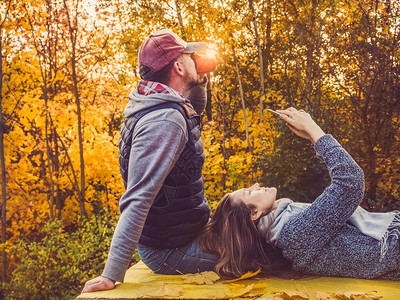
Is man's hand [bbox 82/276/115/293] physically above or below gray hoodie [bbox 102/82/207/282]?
below

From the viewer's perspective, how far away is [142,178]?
5.65ft

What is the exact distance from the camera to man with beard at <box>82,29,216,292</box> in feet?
5.59

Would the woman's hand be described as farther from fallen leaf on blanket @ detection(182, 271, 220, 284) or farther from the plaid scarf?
Answer: fallen leaf on blanket @ detection(182, 271, 220, 284)

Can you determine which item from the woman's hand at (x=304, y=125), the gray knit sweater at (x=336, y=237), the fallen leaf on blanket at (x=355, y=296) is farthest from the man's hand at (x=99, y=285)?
the woman's hand at (x=304, y=125)

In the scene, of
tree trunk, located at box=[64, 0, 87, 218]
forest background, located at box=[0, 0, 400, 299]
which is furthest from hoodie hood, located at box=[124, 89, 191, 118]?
tree trunk, located at box=[64, 0, 87, 218]

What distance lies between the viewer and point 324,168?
4.50 metres

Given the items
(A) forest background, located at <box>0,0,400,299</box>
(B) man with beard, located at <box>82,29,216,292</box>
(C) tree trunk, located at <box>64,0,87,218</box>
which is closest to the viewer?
(B) man with beard, located at <box>82,29,216,292</box>

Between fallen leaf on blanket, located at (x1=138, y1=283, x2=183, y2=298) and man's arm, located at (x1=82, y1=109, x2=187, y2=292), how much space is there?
11cm

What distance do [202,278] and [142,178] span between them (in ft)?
2.03

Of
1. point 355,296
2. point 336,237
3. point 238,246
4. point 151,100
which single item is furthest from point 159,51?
point 355,296

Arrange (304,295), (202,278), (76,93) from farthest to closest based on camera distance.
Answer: (76,93) < (202,278) < (304,295)

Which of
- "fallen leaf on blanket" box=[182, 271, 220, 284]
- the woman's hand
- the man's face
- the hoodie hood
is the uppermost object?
the man's face

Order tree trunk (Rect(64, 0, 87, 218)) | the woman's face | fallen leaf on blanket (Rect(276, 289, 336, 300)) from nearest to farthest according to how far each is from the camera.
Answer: fallen leaf on blanket (Rect(276, 289, 336, 300)) → the woman's face → tree trunk (Rect(64, 0, 87, 218))

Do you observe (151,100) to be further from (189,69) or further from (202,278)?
(202,278)
